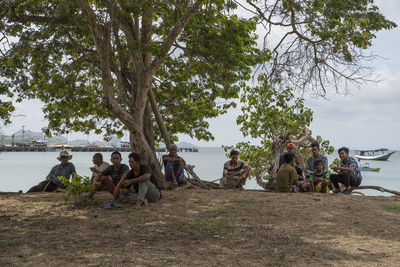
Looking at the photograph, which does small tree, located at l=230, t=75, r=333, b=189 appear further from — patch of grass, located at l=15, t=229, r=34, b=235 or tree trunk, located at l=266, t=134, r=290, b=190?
patch of grass, located at l=15, t=229, r=34, b=235

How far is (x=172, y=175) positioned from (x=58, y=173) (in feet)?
8.85

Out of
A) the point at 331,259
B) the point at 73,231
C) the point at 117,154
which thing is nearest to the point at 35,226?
the point at 73,231

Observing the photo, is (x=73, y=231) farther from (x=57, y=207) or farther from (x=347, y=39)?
(x=347, y=39)

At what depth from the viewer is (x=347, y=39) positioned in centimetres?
738

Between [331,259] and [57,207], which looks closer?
[331,259]

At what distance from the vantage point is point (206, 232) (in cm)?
475

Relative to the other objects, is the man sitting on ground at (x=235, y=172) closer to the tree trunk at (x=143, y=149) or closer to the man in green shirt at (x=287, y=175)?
the man in green shirt at (x=287, y=175)

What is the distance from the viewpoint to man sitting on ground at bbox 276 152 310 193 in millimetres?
7855

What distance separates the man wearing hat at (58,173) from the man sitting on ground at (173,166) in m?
2.25

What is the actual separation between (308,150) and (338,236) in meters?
9.84

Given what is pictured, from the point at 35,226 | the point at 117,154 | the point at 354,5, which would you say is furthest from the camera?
the point at 354,5

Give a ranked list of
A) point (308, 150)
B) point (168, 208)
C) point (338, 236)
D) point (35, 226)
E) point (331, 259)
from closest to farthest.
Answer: point (331, 259)
point (338, 236)
point (35, 226)
point (168, 208)
point (308, 150)

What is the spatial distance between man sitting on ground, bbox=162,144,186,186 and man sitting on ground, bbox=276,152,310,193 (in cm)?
248

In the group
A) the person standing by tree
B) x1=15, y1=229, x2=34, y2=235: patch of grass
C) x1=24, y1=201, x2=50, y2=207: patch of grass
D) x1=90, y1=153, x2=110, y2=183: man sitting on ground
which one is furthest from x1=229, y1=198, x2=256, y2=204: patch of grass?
x1=15, y1=229, x2=34, y2=235: patch of grass
